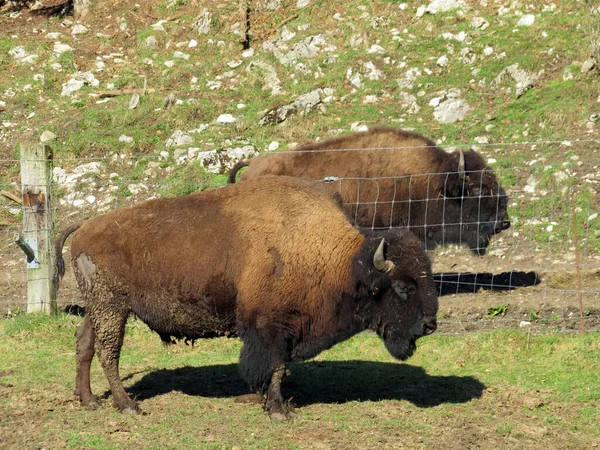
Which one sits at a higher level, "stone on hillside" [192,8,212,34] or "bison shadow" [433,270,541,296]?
"stone on hillside" [192,8,212,34]

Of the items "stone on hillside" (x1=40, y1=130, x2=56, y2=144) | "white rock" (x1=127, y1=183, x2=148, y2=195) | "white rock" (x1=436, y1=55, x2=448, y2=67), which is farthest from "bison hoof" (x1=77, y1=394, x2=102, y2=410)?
"white rock" (x1=436, y1=55, x2=448, y2=67)

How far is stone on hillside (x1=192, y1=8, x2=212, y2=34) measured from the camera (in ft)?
65.8

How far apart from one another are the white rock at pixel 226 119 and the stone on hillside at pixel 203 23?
4165 millimetres

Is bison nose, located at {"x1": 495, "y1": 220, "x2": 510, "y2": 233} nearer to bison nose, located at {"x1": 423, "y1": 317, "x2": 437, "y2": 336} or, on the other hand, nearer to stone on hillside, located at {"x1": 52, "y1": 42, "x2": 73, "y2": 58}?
Result: bison nose, located at {"x1": 423, "y1": 317, "x2": 437, "y2": 336}

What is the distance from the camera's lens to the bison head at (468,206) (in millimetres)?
11445

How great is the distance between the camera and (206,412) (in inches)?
276

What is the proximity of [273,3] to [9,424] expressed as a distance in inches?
612

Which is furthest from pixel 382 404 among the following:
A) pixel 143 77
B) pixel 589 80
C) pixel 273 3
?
pixel 273 3

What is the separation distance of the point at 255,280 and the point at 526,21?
40.2ft

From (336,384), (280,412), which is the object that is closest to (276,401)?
(280,412)

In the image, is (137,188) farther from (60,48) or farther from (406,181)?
(60,48)

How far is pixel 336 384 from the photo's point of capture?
8.10 metres

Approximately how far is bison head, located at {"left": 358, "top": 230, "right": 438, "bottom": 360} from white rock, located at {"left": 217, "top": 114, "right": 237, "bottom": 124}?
993cm

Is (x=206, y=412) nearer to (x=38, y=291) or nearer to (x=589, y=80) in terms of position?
(x=38, y=291)
